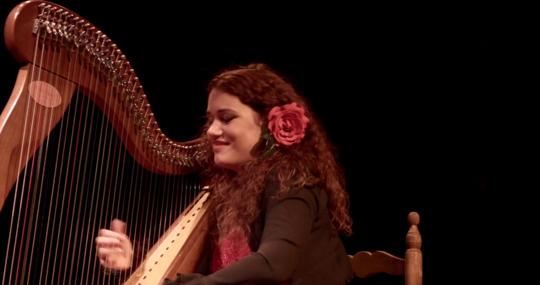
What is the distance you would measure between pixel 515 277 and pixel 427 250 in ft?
0.93

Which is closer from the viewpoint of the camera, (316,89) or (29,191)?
(29,191)

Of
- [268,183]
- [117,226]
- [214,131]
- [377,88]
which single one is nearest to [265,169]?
[268,183]

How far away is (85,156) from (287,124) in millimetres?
424

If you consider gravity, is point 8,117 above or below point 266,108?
below

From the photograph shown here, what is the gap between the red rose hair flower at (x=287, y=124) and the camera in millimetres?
1384

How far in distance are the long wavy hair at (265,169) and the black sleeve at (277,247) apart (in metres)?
0.04

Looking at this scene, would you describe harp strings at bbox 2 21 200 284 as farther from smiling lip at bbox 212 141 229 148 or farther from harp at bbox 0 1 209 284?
smiling lip at bbox 212 141 229 148

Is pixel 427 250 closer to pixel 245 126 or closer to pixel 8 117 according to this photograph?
pixel 245 126

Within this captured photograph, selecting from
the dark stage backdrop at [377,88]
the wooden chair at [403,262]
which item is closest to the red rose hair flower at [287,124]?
the wooden chair at [403,262]

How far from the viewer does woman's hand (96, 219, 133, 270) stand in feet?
4.33

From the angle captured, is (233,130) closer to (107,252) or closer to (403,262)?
(107,252)

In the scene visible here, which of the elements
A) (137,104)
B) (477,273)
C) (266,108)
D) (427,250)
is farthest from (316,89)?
(137,104)

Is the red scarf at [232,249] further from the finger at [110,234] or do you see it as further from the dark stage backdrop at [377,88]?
the dark stage backdrop at [377,88]

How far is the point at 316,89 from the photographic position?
2436 millimetres
